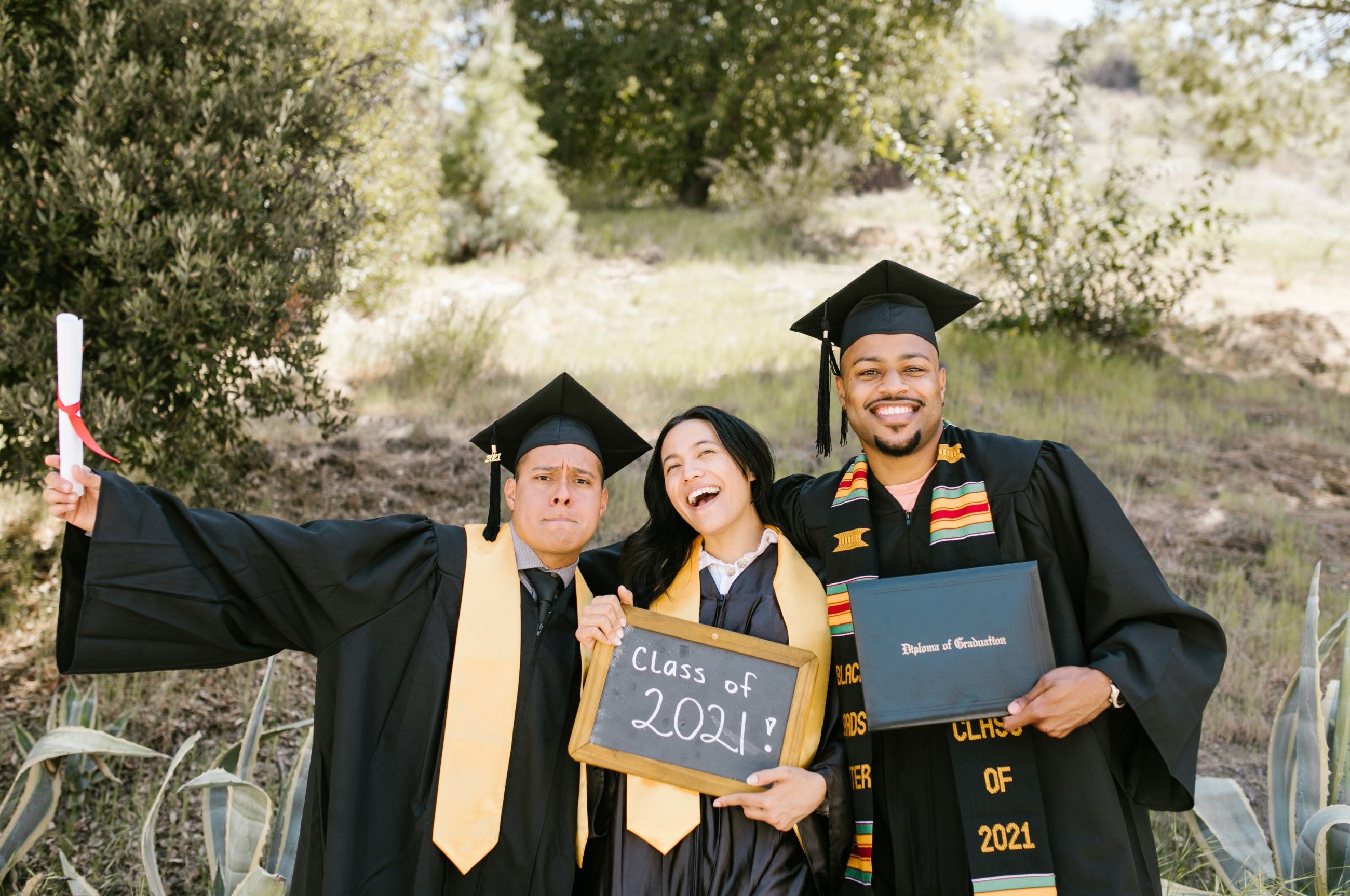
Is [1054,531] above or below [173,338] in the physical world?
below

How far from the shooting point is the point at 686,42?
2025 centimetres

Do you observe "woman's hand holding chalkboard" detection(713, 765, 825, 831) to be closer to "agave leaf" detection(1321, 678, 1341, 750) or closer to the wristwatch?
the wristwatch

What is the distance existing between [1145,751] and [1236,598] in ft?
11.5

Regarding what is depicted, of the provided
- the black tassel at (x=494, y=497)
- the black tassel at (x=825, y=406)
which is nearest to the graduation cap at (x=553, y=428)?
the black tassel at (x=494, y=497)

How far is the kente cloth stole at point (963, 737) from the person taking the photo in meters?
2.67

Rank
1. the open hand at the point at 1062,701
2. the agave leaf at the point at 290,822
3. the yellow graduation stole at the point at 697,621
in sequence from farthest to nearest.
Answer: the agave leaf at the point at 290,822 < the yellow graduation stole at the point at 697,621 < the open hand at the point at 1062,701

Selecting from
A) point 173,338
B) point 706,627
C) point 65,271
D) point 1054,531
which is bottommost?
point 706,627

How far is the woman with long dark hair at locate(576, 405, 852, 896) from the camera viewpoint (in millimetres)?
2770

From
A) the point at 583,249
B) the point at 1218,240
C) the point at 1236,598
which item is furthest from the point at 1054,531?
the point at 1218,240

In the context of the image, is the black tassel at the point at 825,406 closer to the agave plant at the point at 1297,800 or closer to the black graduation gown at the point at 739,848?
the black graduation gown at the point at 739,848

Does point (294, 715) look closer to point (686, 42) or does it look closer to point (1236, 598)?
point (1236, 598)

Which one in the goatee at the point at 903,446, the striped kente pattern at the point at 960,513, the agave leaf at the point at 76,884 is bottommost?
the agave leaf at the point at 76,884

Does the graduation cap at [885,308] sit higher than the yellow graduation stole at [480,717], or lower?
higher

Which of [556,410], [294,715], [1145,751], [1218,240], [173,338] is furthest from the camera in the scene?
[1218,240]
